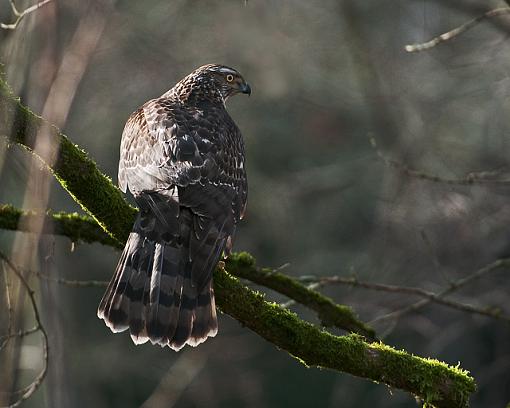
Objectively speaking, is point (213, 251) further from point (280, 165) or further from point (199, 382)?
point (280, 165)

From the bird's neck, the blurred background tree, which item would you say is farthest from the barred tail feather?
the blurred background tree

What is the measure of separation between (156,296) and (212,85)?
8.19 ft

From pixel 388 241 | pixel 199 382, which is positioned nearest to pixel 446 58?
pixel 388 241

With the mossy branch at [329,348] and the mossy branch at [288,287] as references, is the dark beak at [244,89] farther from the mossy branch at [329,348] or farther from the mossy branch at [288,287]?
the mossy branch at [329,348]

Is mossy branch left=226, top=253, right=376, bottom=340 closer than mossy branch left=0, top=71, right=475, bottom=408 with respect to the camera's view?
No

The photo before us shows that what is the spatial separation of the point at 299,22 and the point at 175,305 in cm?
775

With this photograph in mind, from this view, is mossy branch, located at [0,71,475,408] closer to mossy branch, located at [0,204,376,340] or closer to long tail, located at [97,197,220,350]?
long tail, located at [97,197,220,350]

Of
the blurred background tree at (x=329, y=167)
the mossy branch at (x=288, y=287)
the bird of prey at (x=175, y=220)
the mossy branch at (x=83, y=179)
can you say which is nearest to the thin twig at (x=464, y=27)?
the bird of prey at (x=175, y=220)

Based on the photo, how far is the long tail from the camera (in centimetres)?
439

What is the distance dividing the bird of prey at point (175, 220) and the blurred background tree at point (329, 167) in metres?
3.23

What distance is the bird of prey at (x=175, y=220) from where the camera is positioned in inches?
174

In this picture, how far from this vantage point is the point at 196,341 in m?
4.49

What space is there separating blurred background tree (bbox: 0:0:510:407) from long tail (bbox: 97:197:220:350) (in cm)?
417

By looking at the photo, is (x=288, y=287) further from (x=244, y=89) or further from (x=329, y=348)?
(x=244, y=89)
